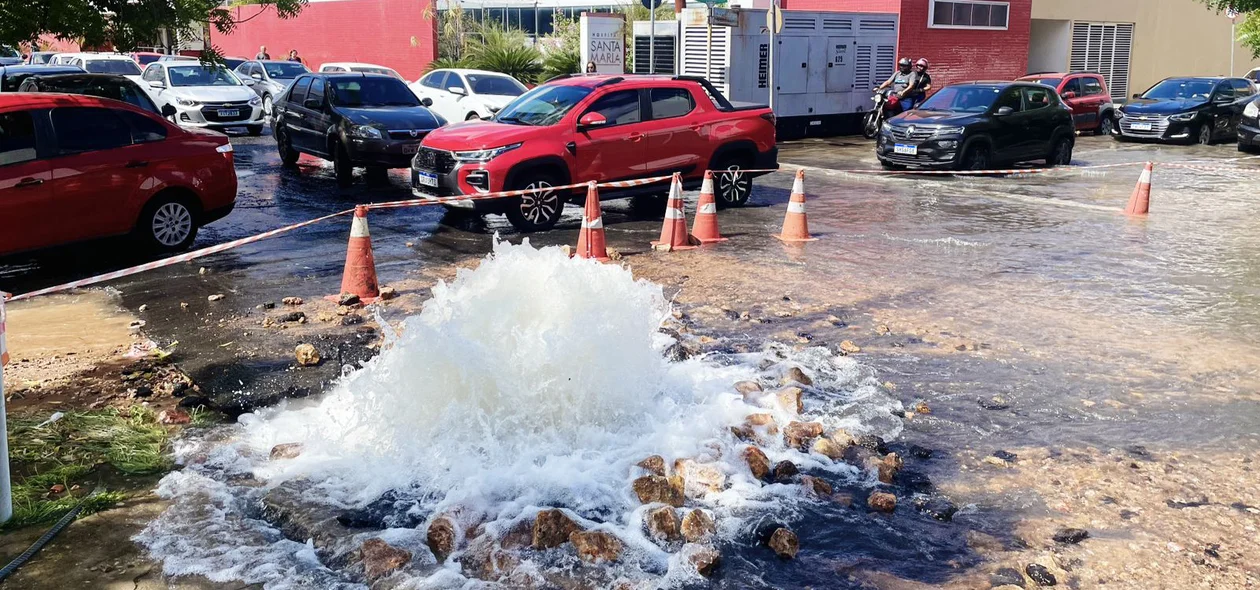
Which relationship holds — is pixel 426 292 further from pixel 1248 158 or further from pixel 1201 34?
pixel 1201 34

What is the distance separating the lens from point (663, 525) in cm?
463

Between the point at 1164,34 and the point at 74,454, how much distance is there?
3934 cm

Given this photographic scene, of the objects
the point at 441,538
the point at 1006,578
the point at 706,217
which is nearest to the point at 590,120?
the point at 706,217

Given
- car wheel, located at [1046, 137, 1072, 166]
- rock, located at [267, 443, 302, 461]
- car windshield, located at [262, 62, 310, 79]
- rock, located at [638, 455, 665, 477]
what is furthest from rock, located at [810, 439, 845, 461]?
car windshield, located at [262, 62, 310, 79]

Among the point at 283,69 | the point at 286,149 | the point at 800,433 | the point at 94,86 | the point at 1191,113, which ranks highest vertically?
the point at 283,69

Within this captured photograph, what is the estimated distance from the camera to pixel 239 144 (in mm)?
21562

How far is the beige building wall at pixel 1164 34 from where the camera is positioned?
34406 mm

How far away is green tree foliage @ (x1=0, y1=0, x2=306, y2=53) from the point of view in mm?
8961

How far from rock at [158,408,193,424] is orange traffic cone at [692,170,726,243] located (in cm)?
636

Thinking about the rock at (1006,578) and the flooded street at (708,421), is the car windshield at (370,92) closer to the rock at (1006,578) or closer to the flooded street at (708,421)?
the flooded street at (708,421)

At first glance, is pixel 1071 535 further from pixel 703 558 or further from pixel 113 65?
pixel 113 65

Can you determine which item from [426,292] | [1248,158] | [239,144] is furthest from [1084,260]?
[239,144]

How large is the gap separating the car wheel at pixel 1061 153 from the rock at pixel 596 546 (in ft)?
54.6

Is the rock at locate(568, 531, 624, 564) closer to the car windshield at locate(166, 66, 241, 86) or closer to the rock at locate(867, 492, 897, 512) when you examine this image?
the rock at locate(867, 492, 897, 512)
